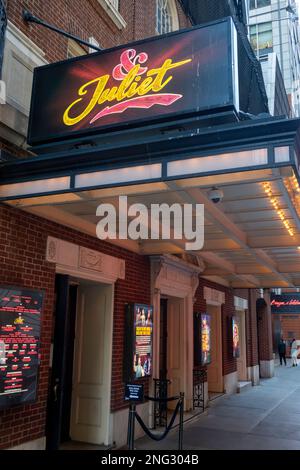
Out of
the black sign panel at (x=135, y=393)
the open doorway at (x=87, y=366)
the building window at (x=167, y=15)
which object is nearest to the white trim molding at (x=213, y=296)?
the open doorway at (x=87, y=366)

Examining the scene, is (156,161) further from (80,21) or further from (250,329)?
(250,329)

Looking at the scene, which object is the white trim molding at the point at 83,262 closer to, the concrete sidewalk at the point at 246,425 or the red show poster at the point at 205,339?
the concrete sidewalk at the point at 246,425

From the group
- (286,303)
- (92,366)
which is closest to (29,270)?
(92,366)

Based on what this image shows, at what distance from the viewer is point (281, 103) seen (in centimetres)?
2831

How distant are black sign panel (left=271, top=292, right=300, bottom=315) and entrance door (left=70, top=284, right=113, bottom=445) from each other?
719 inches

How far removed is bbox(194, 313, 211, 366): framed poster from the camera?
475 inches

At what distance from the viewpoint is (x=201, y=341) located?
12141mm

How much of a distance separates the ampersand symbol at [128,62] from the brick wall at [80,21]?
5.66 ft

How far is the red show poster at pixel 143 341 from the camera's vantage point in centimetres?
847

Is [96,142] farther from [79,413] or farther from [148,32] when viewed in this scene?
[148,32]
